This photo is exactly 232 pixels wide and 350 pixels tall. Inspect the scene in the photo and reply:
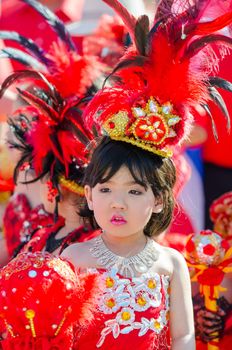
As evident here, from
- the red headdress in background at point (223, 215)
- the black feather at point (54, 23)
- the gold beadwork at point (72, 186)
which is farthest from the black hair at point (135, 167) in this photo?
the red headdress in background at point (223, 215)

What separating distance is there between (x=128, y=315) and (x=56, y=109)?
0.89 metres

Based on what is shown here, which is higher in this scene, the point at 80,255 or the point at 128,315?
the point at 80,255

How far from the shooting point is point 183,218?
3729 mm

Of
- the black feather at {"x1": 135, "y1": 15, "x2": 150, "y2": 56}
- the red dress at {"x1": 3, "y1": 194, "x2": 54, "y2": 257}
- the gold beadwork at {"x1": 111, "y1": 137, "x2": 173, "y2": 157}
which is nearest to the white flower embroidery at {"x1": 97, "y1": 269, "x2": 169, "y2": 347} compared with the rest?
the gold beadwork at {"x1": 111, "y1": 137, "x2": 173, "y2": 157}

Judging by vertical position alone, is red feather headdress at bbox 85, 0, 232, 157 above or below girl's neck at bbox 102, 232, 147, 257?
above

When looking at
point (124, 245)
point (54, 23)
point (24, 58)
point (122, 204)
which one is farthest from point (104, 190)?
point (54, 23)

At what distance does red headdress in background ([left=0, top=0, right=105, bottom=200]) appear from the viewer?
115 inches

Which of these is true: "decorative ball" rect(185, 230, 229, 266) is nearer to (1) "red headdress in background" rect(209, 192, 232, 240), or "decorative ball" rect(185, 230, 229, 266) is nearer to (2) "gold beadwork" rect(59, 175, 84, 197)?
(2) "gold beadwork" rect(59, 175, 84, 197)

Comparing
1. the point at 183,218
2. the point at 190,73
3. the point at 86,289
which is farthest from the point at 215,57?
the point at 183,218

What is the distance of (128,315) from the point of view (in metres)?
2.40

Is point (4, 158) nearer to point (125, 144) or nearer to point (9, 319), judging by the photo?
point (125, 144)

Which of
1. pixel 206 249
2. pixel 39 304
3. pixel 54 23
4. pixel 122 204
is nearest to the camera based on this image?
pixel 39 304

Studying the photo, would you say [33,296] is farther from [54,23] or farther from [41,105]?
[54,23]

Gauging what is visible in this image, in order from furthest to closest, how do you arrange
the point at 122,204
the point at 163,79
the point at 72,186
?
the point at 72,186 < the point at 163,79 < the point at 122,204
